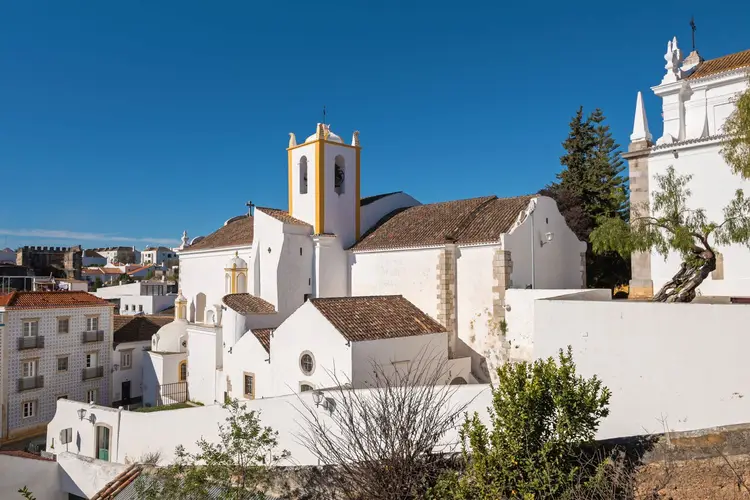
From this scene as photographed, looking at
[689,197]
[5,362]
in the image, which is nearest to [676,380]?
[689,197]

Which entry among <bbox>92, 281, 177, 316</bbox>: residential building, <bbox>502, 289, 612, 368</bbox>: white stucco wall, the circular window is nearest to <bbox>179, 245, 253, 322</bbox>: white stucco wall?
the circular window

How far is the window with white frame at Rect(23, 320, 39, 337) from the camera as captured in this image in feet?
77.2

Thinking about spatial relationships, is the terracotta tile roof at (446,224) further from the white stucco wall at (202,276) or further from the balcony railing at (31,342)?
the balcony railing at (31,342)

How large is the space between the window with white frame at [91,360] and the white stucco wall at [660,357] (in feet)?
76.4

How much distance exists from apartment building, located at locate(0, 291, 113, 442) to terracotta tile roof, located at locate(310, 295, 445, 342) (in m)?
15.9

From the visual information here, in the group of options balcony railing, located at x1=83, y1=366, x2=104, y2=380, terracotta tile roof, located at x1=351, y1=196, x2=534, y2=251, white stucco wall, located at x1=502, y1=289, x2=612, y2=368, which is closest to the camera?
white stucco wall, located at x1=502, y1=289, x2=612, y2=368

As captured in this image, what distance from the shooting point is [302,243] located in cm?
2052

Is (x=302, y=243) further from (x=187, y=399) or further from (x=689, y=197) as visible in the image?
(x=689, y=197)

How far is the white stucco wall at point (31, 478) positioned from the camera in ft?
51.1

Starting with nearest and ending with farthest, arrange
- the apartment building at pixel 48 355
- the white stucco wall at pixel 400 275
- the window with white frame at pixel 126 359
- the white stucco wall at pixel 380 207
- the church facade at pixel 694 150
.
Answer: the church facade at pixel 694 150 < the white stucco wall at pixel 400 275 < the white stucco wall at pixel 380 207 < the apartment building at pixel 48 355 < the window with white frame at pixel 126 359

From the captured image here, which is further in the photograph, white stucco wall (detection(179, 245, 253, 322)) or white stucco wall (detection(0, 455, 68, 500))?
white stucco wall (detection(179, 245, 253, 322))

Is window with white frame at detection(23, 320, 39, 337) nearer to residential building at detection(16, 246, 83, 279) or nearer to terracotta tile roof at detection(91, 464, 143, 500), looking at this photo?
terracotta tile roof at detection(91, 464, 143, 500)

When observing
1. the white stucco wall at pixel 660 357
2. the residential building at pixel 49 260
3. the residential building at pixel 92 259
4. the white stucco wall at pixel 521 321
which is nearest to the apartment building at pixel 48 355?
the white stucco wall at pixel 521 321

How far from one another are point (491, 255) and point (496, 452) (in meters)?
9.08
